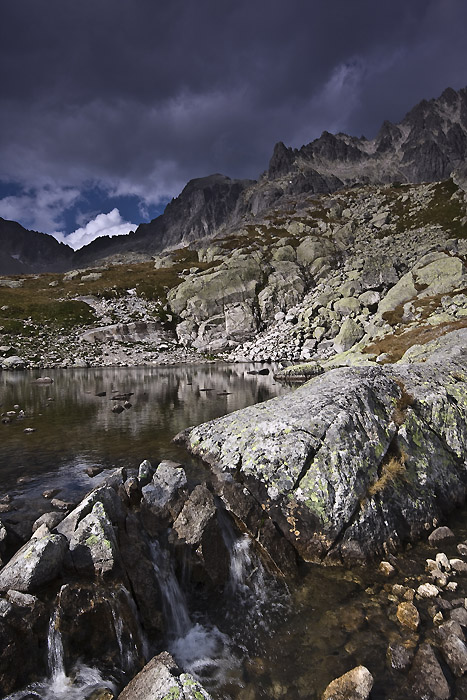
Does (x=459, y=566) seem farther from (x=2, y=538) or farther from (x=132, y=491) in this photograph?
(x=2, y=538)

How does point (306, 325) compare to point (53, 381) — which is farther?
point (306, 325)

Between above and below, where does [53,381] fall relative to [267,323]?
below

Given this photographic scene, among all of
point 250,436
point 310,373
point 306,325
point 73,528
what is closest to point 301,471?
point 250,436

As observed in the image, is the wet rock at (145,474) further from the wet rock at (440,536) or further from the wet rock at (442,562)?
the wet rock at (440,536)

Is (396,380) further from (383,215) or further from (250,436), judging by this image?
(383,215)

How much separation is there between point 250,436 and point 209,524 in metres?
4.21

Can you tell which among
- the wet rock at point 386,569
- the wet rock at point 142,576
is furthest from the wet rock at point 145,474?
the wet rock at point 386,569

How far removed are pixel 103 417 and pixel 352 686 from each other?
25.3m

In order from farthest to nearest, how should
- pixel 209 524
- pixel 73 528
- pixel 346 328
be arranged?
pixel 346 328 → pixel 209 524 → pixel 73 528

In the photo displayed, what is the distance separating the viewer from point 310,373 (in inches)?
1960

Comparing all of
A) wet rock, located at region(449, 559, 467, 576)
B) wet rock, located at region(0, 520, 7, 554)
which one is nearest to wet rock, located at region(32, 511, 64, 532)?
wet rock, located at region(0, 520, 7, 554)

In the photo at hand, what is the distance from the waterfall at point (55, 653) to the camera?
20.3 feet

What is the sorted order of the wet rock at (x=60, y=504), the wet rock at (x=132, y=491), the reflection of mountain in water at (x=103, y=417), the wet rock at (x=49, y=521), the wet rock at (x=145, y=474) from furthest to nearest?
the reflection of mountain in water at (x=103, y=417)
the wet rock at (x=145, y=474)
the wet rock at (x=60, y=504)
the wet rock at (x=132, y=491)
the wet rock at (x=49, y=521)

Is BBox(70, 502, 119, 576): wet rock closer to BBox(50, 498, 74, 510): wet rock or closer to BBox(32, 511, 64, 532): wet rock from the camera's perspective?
BBox(32, 511, 64, 532): wet rock
